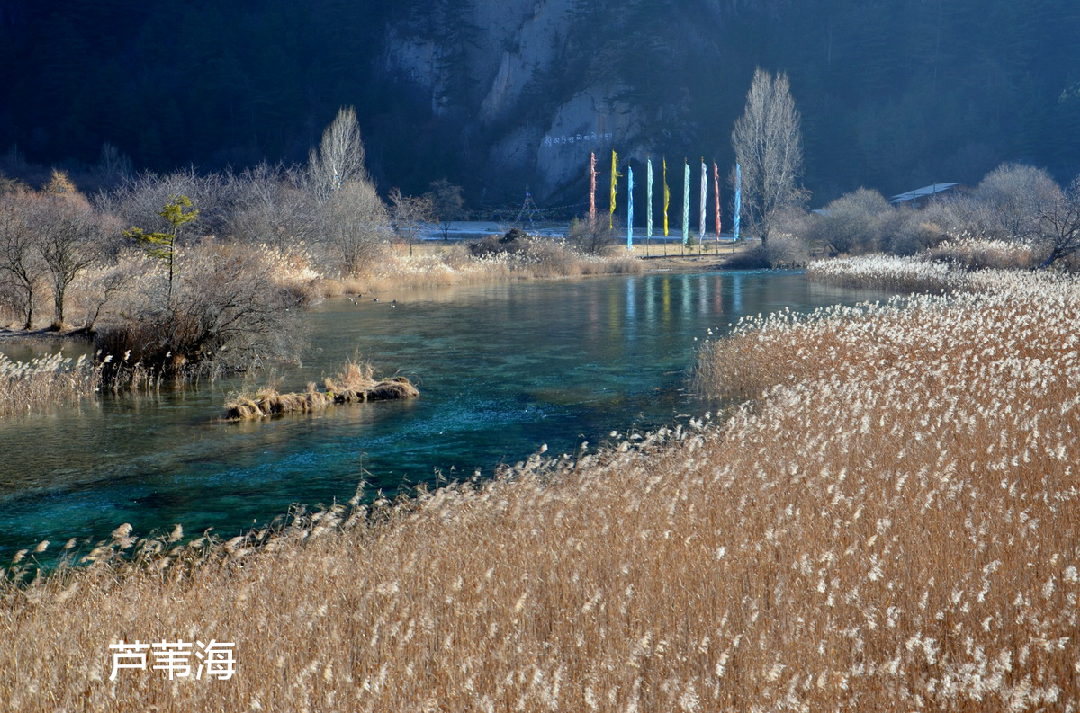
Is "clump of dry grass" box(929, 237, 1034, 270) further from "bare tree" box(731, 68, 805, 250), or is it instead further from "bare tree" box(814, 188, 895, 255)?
"bare tree" box(731, 68, 805, 250)

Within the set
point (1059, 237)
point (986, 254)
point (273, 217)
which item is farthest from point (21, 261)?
point (986, 254)

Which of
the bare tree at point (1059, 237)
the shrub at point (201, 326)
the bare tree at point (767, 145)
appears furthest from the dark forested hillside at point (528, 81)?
the shrub at point (201, 326)

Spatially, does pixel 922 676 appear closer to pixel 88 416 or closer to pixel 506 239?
pixel 88 416

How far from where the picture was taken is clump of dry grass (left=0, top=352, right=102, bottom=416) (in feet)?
46.5

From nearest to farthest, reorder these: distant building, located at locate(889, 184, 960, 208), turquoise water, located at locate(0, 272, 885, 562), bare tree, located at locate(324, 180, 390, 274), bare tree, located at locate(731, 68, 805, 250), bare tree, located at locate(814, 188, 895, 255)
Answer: turquoise water, located at locate(0, 272, 885, 562) → bare tree, located at locate(324, 180, 390, 274) → bare tree, located at locate(814, 188, 895, 255) → bare tree, located at locate(731, 68, 805, 250) → distant building, located at locate(889, 184, 960, 208)

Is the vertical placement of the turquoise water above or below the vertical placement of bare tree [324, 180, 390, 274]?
below

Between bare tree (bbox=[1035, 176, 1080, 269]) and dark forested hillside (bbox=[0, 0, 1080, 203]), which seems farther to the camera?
dark forested hillside (bbox=[0, 0, 1080, 203])

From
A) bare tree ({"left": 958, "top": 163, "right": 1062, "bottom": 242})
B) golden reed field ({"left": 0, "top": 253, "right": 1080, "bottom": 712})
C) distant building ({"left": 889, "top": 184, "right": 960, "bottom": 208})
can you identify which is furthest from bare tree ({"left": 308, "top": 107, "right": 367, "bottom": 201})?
golden reed field ({"left": 0, "top": 253, "right": 1080, "bottom": 712})

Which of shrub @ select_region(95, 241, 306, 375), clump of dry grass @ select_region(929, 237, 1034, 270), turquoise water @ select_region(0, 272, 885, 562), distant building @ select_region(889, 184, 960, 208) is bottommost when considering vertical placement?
turquoise water @ select_region(0, 272, 885, 562)

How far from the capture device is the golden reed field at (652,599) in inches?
165

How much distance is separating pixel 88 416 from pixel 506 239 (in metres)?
38.0

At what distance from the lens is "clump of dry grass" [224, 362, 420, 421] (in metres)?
13.9

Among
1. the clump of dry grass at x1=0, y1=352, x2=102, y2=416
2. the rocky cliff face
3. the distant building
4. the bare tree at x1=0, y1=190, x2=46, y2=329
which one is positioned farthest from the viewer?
the rocky cliff face

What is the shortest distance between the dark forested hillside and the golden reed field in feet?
271
